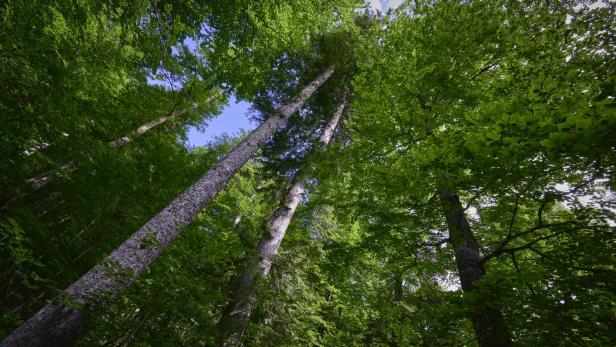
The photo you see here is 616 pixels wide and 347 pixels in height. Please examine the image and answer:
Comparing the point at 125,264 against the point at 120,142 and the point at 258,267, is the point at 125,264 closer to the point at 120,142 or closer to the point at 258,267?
the point at 258,267

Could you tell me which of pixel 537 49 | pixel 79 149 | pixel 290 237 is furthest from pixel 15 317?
pixel 537 49

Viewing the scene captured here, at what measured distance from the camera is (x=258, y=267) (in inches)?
214

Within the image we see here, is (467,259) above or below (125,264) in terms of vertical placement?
above

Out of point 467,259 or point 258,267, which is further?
point 258,267

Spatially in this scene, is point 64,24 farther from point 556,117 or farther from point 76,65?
point 556,117

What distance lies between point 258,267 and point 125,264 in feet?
7.62

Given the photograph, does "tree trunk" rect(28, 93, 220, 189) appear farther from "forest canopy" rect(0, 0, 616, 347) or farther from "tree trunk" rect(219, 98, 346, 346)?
"tree trunk" rect(219, 98, 346, 346)

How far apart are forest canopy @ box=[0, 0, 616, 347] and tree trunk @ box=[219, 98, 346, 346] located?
0.05 m

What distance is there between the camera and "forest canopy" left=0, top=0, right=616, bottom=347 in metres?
2.74

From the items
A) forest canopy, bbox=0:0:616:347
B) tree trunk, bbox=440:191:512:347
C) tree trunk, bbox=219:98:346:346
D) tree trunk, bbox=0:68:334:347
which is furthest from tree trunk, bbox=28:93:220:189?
tree trunk, bbox=440:191:512:347

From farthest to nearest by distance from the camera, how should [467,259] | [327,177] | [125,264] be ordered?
1. [327,177]
2. [467,259]
3. [125,264]

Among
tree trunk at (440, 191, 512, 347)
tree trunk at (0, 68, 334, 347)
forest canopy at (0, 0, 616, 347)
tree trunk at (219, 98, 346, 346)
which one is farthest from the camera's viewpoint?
tree trunk at (219, 98, 346, 346)

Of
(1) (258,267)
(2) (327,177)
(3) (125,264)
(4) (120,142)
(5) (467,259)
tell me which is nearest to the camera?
(3) (125,264)

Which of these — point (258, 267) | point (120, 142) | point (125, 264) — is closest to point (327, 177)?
point (258, 267)
